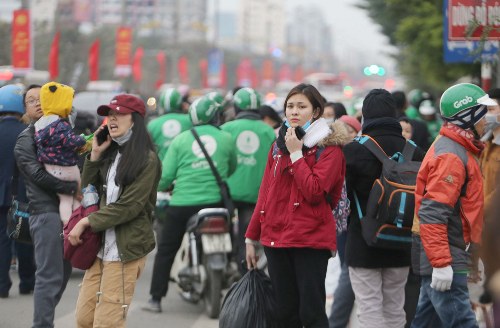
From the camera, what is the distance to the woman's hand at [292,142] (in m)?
5.83

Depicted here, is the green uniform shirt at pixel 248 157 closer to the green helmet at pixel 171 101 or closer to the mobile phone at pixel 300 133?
the green helmet at pixel 171 101

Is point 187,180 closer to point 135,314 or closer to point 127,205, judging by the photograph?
point 135,314

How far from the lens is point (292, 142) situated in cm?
584

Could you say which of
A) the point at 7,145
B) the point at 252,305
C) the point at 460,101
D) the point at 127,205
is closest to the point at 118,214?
the point at 127,205

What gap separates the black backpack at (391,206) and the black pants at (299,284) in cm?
48

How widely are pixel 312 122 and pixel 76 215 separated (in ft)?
5.12

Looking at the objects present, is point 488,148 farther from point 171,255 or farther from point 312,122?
point 171,255

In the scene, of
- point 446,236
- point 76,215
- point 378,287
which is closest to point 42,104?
point 76,215

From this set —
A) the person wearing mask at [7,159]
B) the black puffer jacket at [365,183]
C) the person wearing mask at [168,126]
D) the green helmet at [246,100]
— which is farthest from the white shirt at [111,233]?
the person wearing mask at [168,126]

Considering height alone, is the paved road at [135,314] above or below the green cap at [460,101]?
below

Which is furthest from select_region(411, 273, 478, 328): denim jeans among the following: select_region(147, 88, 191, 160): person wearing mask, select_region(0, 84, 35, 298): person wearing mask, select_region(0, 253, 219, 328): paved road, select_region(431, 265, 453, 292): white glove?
select_region(147, 88, 191, 160): person wearing mask

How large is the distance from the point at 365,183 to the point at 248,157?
3441 millimetres

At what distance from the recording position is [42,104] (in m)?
7.12

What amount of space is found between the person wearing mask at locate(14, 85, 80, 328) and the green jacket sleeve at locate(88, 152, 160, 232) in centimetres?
85
